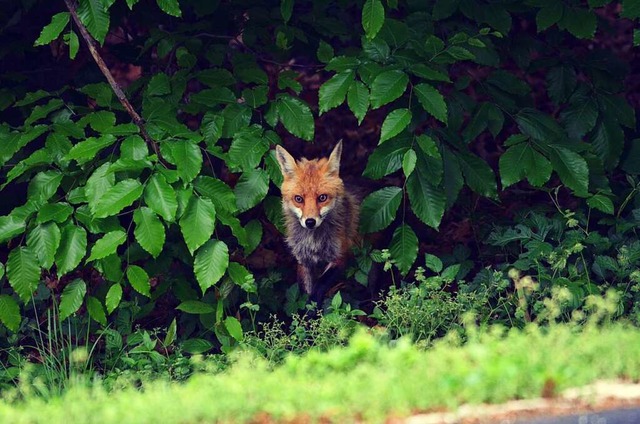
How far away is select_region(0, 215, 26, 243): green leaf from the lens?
7055 millimetres

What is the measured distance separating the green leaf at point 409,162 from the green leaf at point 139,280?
2.08 metres

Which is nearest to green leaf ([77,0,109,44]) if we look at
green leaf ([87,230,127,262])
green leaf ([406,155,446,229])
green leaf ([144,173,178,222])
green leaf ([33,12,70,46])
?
green leaf ([33,12,70,46])

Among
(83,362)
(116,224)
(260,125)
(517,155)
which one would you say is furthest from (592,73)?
(83,362)

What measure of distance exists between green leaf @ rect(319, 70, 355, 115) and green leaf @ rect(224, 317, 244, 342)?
1731mm

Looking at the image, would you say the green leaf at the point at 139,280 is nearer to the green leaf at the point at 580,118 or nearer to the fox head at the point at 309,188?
the fox head at the point at 309,188

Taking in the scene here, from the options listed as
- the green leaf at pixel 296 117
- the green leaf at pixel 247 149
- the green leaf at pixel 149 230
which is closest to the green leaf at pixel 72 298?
the green leaf at pixel 149 230

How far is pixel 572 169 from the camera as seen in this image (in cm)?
736

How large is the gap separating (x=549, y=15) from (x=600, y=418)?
3.55m

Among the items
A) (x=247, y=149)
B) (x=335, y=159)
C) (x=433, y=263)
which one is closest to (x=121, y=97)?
(x=247, y=149)

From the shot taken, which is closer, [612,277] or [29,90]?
[612,277]

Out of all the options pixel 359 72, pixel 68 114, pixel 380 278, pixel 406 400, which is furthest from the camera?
pixel 380 278

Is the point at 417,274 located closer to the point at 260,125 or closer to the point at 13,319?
the point at 260,125

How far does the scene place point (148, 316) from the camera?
8625 millimetres

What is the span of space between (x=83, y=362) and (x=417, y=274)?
2724mm
